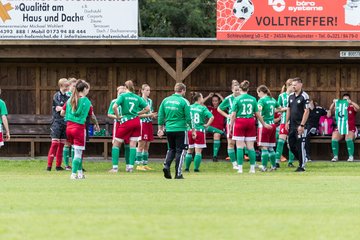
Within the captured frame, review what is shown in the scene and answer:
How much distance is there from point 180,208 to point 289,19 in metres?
16.5

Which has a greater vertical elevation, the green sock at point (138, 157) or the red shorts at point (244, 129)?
the red shorts at point (244, 129)

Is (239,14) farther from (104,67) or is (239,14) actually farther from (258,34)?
(104,67)

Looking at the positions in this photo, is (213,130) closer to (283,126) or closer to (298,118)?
(283,126)

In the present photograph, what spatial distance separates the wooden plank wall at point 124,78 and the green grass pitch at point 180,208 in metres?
11.5

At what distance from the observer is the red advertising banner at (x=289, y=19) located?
2781 cm

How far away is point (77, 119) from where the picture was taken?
1925cm

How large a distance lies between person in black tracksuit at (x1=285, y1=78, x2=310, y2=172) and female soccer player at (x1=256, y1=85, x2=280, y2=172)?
0.55 meters

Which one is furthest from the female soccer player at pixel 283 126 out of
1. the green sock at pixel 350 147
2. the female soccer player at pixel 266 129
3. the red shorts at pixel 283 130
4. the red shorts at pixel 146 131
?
the green sock at pixel 350 147

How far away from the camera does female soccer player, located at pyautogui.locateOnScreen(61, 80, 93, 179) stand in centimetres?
1903

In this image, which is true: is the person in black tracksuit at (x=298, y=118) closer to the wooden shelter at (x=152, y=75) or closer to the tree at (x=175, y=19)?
the wooden shelter at (x=152, y=75)

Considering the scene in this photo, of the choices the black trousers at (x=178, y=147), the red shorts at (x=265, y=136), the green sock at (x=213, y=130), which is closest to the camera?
the black trousers at (x=178, y=147)

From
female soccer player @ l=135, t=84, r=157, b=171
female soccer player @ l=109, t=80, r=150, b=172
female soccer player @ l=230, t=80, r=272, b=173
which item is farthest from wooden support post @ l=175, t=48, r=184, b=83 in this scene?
female soccer player @ l=230, t=80, r=272, b=173

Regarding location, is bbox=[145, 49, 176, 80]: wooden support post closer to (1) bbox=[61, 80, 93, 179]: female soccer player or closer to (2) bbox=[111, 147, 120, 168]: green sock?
(2) bbox=[111, 147, 120, 168]: green sock

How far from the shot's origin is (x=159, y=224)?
33.7 ft
